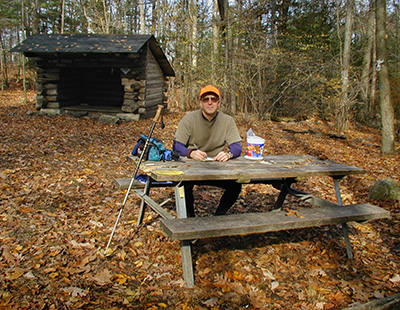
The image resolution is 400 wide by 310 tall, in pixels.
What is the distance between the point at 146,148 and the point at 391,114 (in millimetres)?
8998

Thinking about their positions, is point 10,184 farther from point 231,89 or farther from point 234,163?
point 231,89

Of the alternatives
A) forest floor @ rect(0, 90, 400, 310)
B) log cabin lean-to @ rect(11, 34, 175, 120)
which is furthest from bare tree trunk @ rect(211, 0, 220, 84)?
forest floor @ rect(0, 90, 400, 310)

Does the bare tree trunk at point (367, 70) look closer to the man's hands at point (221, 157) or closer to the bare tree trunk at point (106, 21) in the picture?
the bare tree trunk at point (106, 21)

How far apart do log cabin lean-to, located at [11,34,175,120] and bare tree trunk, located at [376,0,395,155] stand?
7.93 meters

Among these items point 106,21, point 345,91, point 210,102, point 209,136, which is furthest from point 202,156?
point 106,21

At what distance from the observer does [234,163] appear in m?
4.04

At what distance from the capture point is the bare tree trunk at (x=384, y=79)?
974cm

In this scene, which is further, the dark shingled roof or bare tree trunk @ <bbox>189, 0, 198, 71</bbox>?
bare tree trunk @ <bbox>189, 0, 198, 71</bbox>

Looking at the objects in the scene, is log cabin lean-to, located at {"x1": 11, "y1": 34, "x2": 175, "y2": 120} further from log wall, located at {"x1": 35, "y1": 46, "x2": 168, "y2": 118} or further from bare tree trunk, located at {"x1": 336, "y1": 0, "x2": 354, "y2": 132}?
bare tree trunk, located at {"x1": 336, "y1": 0, "x2": 354, "y2": 132}

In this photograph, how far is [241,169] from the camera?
369cm

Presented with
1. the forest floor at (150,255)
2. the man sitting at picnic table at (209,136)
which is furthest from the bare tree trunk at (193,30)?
the man sitting at picnic table at (209,136)

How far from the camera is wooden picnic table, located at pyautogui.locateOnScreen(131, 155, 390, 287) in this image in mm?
3160

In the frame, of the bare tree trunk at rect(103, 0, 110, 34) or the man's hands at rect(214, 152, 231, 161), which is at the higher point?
the bare tree trunk at rect(103, 0, 110, 34)

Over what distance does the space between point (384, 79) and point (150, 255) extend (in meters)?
9.11
